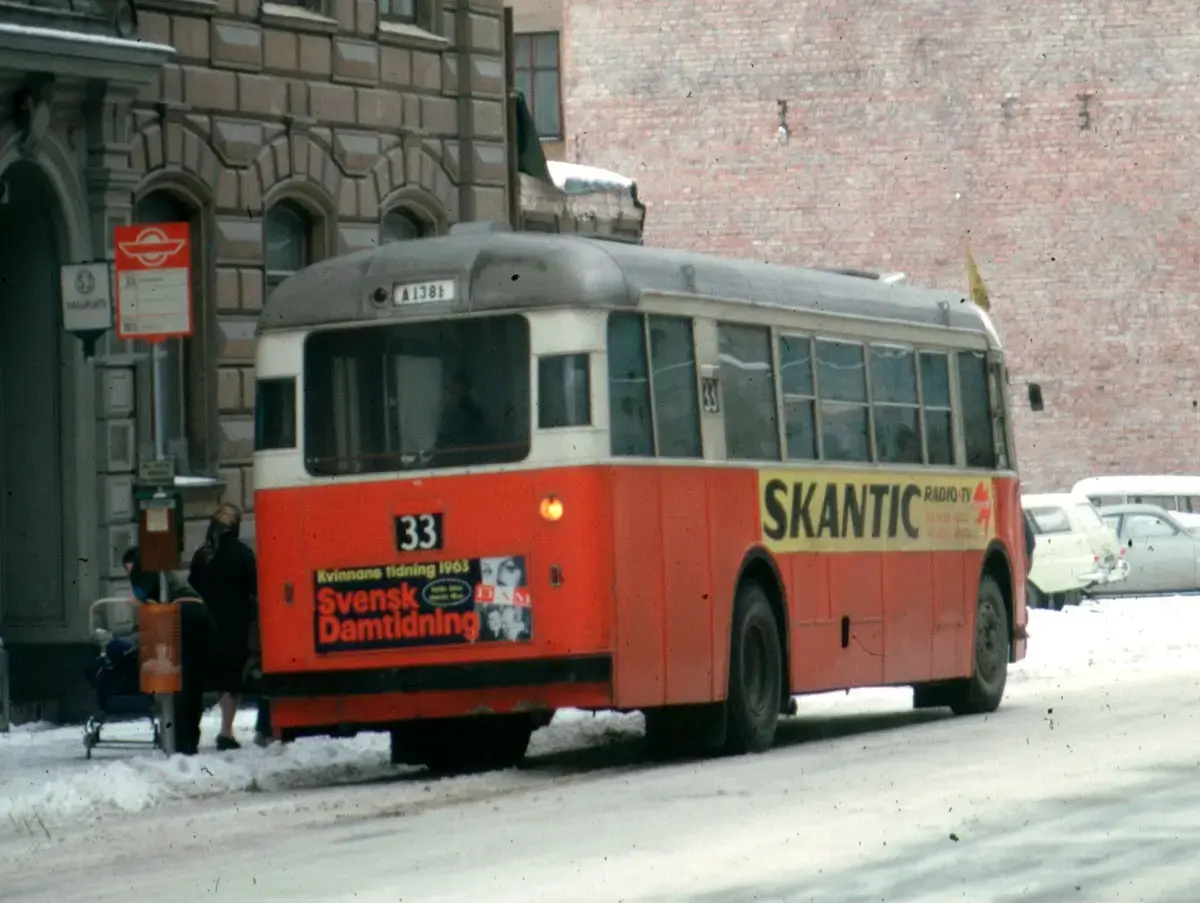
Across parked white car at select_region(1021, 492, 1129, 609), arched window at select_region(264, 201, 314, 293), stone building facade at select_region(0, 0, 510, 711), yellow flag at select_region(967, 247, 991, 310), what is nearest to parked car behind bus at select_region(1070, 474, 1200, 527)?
yellow flag at select_region(967, 247, 991, 310)

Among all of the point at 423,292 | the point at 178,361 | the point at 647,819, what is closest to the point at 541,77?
the point at 178,361

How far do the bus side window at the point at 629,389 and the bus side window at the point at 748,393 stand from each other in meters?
0.97

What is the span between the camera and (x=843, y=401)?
21.1 meters

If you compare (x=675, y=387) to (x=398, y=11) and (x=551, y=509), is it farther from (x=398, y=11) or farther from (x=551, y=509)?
(x=398, y=11)

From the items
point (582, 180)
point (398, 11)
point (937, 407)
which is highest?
point (398, 11)

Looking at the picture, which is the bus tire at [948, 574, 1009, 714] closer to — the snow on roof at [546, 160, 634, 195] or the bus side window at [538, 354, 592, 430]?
the bus side window at [538, 354, 592, 430]

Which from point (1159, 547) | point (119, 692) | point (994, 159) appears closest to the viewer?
point (119, 692)

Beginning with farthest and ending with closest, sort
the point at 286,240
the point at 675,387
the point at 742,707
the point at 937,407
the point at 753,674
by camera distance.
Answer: the point at 286,240
the point at 937,407
the point at 753,674
the point at 742,707
the point at 675,387

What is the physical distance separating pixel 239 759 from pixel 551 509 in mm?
2958

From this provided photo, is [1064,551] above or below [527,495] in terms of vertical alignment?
above

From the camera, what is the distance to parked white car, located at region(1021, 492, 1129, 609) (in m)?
45.7

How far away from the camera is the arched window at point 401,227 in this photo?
92.9 ft

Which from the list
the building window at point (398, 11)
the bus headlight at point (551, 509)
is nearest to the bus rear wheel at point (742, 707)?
the bus headlight at point (551, 509)

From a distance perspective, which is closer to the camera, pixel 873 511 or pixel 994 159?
pixel 873 511
